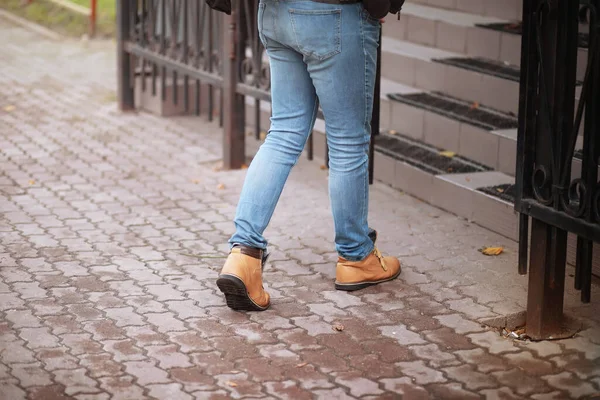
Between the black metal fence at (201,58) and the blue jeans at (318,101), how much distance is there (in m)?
1.02

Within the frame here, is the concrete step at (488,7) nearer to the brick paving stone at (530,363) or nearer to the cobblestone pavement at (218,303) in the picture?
the cobblestone pavement at (218,303)

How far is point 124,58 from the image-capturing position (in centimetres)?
937

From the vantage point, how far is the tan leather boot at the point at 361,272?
195 inches

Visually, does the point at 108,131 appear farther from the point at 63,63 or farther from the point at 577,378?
the point at 577,378

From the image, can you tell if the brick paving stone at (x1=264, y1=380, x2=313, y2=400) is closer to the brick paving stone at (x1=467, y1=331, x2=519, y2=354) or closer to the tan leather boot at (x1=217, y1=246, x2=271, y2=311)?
the tan leather boot at (x1=217, y1=246, x2=271, y2=311)

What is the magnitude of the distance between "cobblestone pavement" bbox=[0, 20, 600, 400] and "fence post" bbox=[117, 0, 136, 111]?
1.78 metres

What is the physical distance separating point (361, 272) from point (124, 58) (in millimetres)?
5043

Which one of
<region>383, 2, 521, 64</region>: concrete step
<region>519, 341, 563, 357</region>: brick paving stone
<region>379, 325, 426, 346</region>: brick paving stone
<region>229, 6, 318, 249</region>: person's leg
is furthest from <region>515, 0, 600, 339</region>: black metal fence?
<region>383, 2, 521, 64</region>: concrete step

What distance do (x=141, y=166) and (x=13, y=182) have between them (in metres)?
0.94

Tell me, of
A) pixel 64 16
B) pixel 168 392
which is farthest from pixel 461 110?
pixel 64 16

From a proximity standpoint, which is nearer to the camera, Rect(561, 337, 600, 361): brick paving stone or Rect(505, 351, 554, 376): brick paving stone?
Rect(505, 351, 554, 376): brick paving stone

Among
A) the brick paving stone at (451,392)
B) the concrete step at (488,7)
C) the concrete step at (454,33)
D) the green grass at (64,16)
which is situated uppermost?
the concrete step at (488,7)

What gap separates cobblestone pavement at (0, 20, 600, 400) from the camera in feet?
12.9

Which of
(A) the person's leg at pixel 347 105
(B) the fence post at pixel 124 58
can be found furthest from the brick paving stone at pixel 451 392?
(B) the fence post at pixel 124 58
